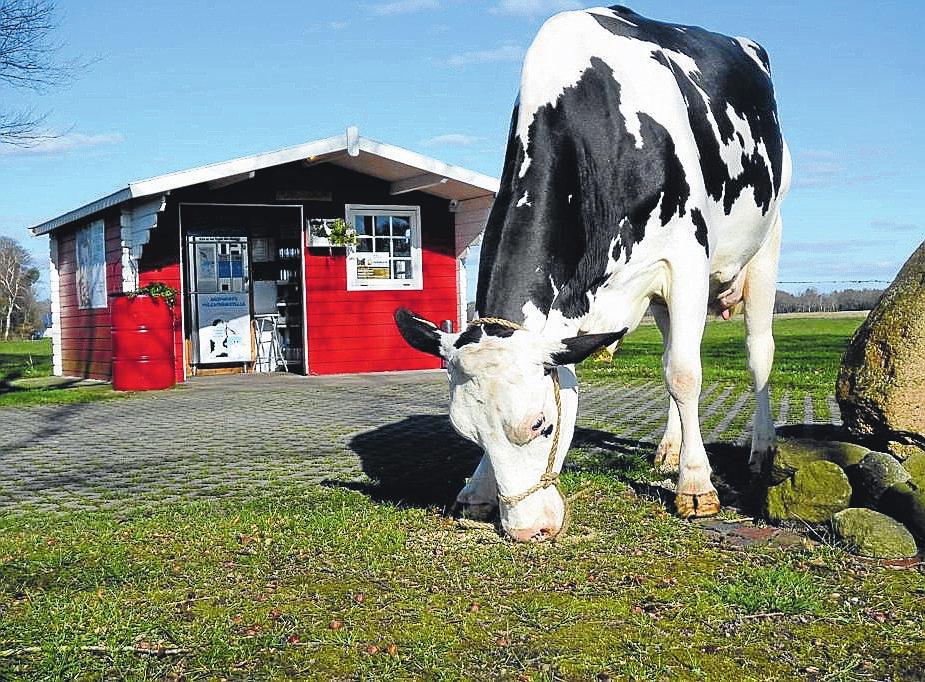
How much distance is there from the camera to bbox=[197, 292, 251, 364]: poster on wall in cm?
1753

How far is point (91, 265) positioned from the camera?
17.6 metres

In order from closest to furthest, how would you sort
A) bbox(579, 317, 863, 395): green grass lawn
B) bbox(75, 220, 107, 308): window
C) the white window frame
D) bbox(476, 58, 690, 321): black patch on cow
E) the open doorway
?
1. bbox(476, 58, 690, 321): black patch on cow
2. bbox(579, 317, 863, 395): green grass lawn
3. the white window frame
4. bbox(75, 220, 107, 308): window
5. the open doorway

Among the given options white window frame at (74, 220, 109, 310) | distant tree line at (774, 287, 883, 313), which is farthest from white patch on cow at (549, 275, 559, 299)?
distant tree line at (774, 287, 883, 313)

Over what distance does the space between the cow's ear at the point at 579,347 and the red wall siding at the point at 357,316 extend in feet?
40.1

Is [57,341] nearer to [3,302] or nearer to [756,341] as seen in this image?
[756,341]

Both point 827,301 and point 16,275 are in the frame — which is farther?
point 16,275

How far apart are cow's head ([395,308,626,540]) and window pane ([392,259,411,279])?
12.5 meters

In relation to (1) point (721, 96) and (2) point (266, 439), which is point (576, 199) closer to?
(1) point (721, 96)

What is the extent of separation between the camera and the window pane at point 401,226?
17234mm

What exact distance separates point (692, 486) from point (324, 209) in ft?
39.2

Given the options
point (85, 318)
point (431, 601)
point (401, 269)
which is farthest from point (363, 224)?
point (431, 601)

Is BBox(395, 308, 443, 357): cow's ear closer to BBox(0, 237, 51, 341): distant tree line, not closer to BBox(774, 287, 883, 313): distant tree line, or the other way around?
BBox(774, 287, 883, 313): distant tree line

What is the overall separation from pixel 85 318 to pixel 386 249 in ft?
18.3

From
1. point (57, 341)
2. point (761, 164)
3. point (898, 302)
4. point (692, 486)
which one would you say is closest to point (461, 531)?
point (692, 486)
